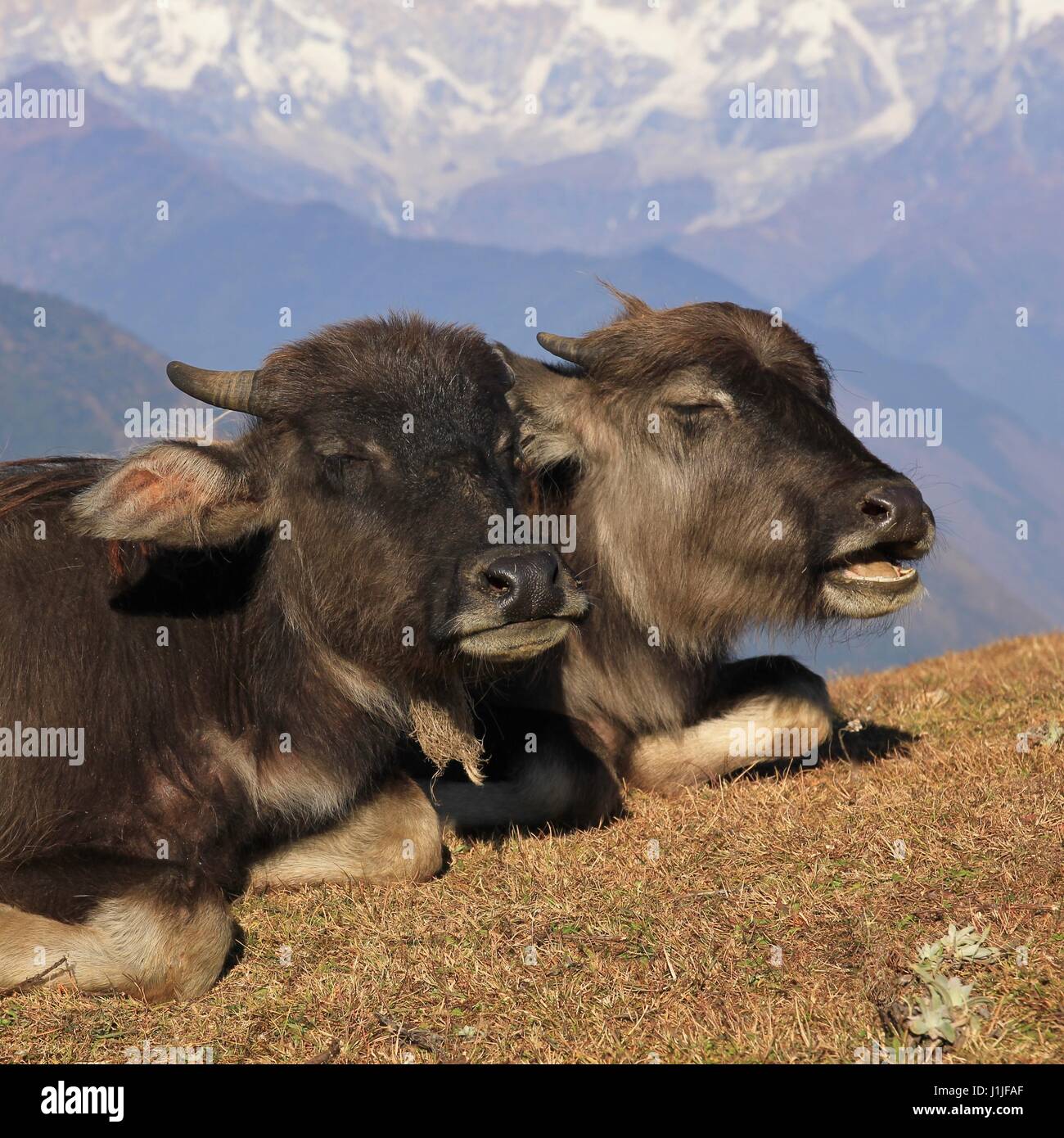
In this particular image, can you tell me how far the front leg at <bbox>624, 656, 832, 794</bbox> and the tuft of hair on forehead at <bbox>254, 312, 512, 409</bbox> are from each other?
2044 mm

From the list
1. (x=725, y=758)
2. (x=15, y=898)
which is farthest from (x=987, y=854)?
(x=15, y=898)

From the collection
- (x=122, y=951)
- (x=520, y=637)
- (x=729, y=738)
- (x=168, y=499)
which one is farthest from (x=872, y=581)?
(x=122, y=951)

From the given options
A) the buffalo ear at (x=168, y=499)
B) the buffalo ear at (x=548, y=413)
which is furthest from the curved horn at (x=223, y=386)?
the buffalo ear at (x=548, y=413)

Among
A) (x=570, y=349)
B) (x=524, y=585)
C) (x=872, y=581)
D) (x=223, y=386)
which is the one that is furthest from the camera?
(x=570, y=349)

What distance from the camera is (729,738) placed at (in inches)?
238

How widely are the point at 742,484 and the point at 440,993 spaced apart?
2662 mm

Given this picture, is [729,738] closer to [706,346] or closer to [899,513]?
[899,513]

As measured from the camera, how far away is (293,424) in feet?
15.0

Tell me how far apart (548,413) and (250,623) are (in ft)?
6.00

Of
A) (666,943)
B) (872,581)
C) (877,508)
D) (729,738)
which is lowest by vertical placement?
(666,943)

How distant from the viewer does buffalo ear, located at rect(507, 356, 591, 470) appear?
5.79 m

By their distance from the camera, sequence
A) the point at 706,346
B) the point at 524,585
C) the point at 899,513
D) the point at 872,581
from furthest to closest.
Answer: the point at 706,346, the point at 872,581, the point at 899,513, the point at 524,585

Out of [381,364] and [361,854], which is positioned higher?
[381,364]

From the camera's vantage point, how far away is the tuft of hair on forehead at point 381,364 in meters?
4.57
